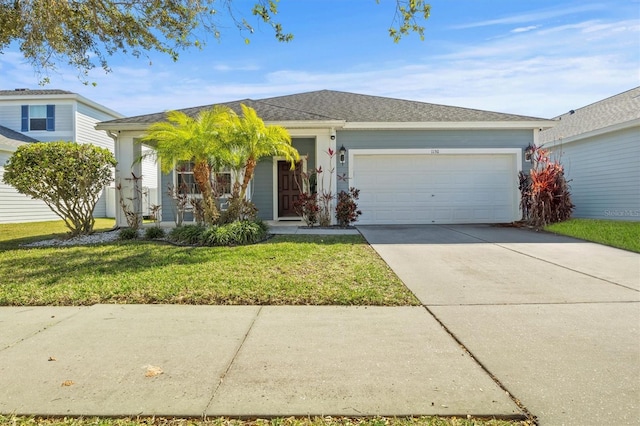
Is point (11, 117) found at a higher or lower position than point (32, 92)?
lower

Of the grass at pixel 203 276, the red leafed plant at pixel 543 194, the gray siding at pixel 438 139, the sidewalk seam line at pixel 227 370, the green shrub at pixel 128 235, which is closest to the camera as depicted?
the sidewalk seam line at pixel 227 370

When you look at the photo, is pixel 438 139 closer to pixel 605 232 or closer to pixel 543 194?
pixel 543 194

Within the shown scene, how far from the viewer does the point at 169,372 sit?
8.81 feet

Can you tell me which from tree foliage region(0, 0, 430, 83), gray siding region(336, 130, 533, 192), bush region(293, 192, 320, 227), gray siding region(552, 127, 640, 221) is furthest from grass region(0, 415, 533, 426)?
gray siding region(552, 127, 640, 221)

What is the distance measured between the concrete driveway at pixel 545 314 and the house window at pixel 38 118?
19352 millimetres

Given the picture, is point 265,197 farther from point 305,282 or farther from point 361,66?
point 305,282

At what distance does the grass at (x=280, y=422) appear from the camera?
2.10 meters

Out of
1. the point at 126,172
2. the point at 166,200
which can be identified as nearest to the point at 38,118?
the point at 126,172

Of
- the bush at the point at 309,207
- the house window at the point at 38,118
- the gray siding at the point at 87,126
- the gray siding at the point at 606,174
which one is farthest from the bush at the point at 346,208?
the house window at the point at 38,118

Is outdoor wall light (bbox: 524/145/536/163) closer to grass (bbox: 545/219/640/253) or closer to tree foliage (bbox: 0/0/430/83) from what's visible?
grass (bbox: 545/219/640/253)

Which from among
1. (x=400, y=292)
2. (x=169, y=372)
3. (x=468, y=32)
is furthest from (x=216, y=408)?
(x=468, y=32)

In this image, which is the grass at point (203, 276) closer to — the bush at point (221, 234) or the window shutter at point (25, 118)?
the bush at point (221, 234)

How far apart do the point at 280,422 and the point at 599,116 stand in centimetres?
1690

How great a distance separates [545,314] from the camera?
387cm
